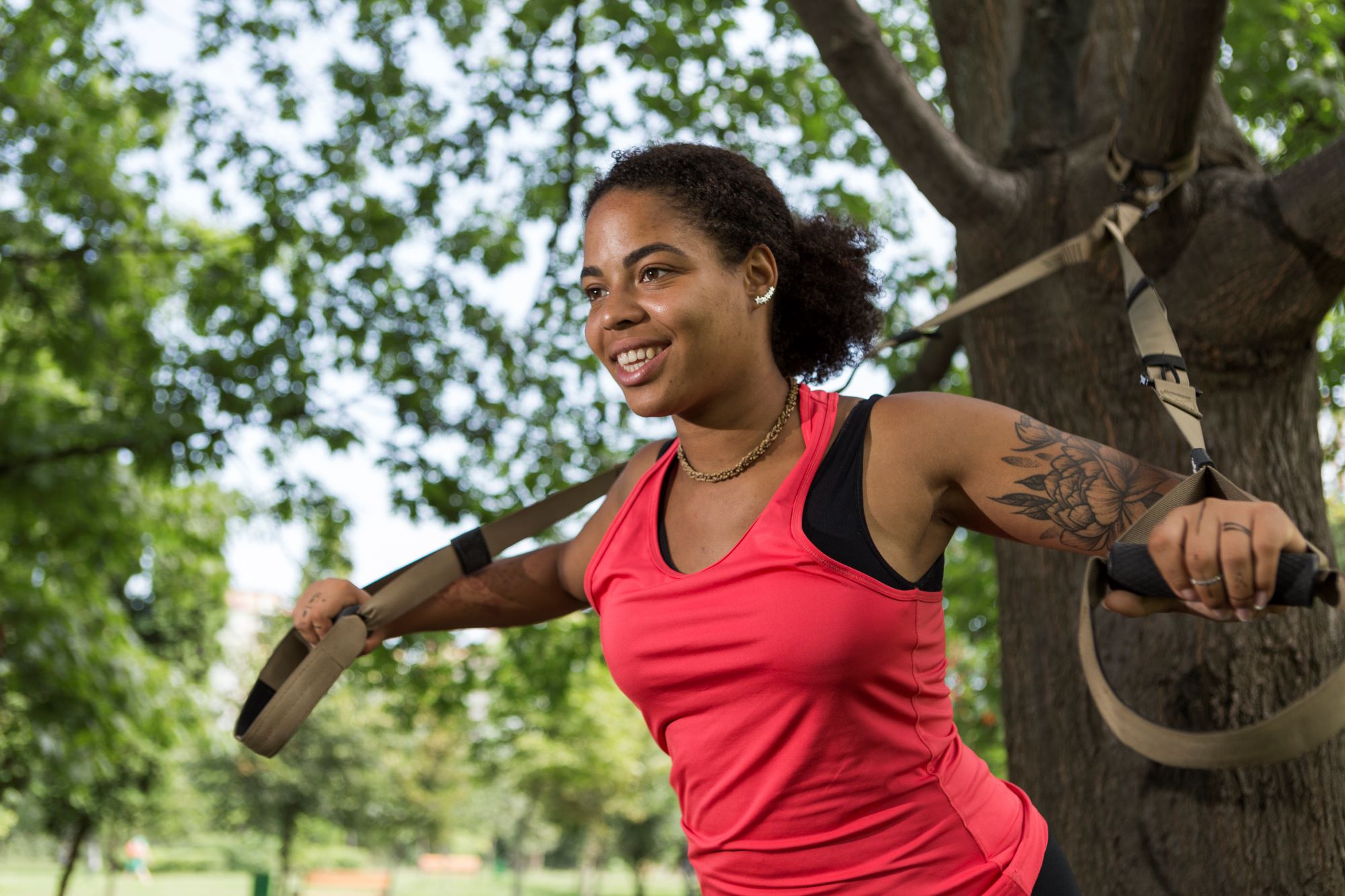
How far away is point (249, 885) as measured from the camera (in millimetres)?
38094

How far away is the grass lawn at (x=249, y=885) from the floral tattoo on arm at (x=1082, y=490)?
33.4 metres

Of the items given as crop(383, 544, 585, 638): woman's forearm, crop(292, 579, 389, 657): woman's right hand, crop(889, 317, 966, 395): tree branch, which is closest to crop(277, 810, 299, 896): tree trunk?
crop(889, 317, 966, 395): tree branch

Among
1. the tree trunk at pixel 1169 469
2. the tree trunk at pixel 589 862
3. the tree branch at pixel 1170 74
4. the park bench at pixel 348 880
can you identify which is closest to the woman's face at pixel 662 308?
the tree branch at pixel 1170 74

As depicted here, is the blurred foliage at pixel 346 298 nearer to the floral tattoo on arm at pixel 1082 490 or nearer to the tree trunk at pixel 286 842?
the floral tattoo on arm at pixel 1082 490

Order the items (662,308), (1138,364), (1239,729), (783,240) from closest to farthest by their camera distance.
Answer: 1. (1239,729)
2. (662,308)
3. (783,240)
4. (1138,364)

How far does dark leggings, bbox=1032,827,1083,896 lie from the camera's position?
2080 millimetres

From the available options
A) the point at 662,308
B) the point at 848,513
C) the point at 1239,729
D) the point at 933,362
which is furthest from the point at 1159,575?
the point at 933,362

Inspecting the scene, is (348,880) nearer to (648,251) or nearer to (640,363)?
(640,363)

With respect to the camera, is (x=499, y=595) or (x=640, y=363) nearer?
(x=640, y=363)

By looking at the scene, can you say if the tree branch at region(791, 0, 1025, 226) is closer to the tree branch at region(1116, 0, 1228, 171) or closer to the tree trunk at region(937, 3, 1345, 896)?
the tree trunk at region(937, 3, 1345, 896)

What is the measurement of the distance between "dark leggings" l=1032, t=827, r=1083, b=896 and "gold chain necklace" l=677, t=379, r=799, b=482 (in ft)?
2.97

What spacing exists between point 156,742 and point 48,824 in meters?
11.8

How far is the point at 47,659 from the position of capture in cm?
954

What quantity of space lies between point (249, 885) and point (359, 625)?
40.6 meters
